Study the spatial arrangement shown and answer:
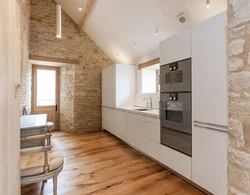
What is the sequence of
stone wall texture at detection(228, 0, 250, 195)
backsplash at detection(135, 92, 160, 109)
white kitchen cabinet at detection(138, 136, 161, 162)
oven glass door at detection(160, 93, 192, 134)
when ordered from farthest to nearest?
backsplash at detection(135, 92, 160, 109)
white kitchen cabinet at detection(138, 136, 161, 162)
oven glass door at detection(160, 93, 192, 134)
stone wall texture at detection(228, 0, 250, 195)

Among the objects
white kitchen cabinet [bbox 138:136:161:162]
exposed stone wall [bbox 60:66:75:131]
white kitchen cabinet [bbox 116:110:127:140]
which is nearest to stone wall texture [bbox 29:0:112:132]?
exposed stone wall [bbox 60:66:75:131]

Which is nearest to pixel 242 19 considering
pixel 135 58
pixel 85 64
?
pixel 135 58

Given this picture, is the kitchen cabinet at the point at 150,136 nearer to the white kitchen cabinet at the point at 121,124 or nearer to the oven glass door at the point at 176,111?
the oven glass door at the point at 176,111

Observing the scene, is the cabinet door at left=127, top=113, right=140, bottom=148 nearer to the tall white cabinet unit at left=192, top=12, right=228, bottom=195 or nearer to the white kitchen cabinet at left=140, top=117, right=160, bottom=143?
the white kitchen cabinet at left=140, top=117, right=160, bottom=143

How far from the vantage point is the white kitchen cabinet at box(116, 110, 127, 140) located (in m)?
3.67

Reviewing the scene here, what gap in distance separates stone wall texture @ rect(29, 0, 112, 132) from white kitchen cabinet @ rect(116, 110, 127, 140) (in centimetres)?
149

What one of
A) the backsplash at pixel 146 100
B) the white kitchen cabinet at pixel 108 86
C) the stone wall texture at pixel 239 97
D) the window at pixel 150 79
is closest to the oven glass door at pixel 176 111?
the stone wall texture at pixel 239 97

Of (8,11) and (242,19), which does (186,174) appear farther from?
(8,11)

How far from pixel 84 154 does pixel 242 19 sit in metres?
3.27

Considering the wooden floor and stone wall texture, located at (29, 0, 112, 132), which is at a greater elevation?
stone wall texture, located at (29, 0, 112, 132)

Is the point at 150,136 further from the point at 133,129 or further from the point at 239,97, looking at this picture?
the point at 239,97

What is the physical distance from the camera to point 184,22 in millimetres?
2570

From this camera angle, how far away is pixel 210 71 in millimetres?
1759

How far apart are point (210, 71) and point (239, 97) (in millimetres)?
758
